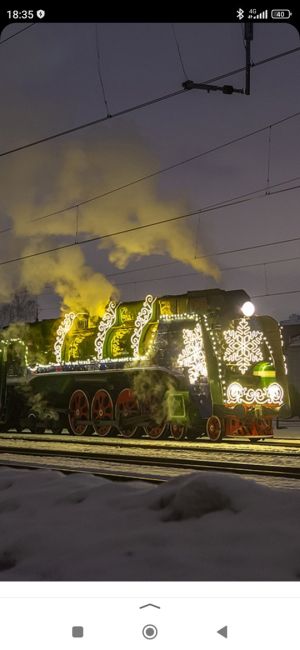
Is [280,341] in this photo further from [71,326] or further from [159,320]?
[71,326]

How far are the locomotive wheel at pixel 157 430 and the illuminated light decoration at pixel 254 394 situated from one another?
211cm

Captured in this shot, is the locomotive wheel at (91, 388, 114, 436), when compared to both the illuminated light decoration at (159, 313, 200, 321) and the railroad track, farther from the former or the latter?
the illuminated light decoration at (159, 313, 200, 321)

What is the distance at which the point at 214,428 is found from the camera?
1694cm

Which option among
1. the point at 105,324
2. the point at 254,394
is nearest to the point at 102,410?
the point at 105,324

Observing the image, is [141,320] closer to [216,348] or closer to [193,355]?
[193,355]

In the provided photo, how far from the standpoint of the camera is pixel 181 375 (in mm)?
17234

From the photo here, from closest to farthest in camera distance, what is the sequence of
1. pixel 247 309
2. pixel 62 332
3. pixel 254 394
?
1. pixel 254 394
2. pixel 247 309
3. pixel 62 332

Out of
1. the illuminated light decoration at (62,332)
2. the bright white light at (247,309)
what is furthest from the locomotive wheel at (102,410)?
the bright white light at (247,309)

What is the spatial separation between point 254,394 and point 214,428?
1205 millimetres

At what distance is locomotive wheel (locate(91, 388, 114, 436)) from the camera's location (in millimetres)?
19016

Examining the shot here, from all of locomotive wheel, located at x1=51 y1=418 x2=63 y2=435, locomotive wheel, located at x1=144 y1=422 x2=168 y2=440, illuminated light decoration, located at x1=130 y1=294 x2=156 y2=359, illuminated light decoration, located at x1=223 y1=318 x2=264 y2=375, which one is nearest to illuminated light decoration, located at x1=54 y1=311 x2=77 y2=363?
locomotive wheel, located at x1=51 y1=418 x2=63 y2=435

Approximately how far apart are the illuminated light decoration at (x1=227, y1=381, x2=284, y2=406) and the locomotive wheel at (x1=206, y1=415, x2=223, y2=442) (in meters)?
0.72

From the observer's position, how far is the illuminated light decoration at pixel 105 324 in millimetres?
18719

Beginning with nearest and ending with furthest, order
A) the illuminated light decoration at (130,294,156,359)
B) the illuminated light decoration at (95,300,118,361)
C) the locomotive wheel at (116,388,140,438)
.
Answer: the illuminated light decoration at (130,294,156,359)
the locomotive wheel at (116,388,140,438)
the illuminated light decoration at (95,300,118,361)
